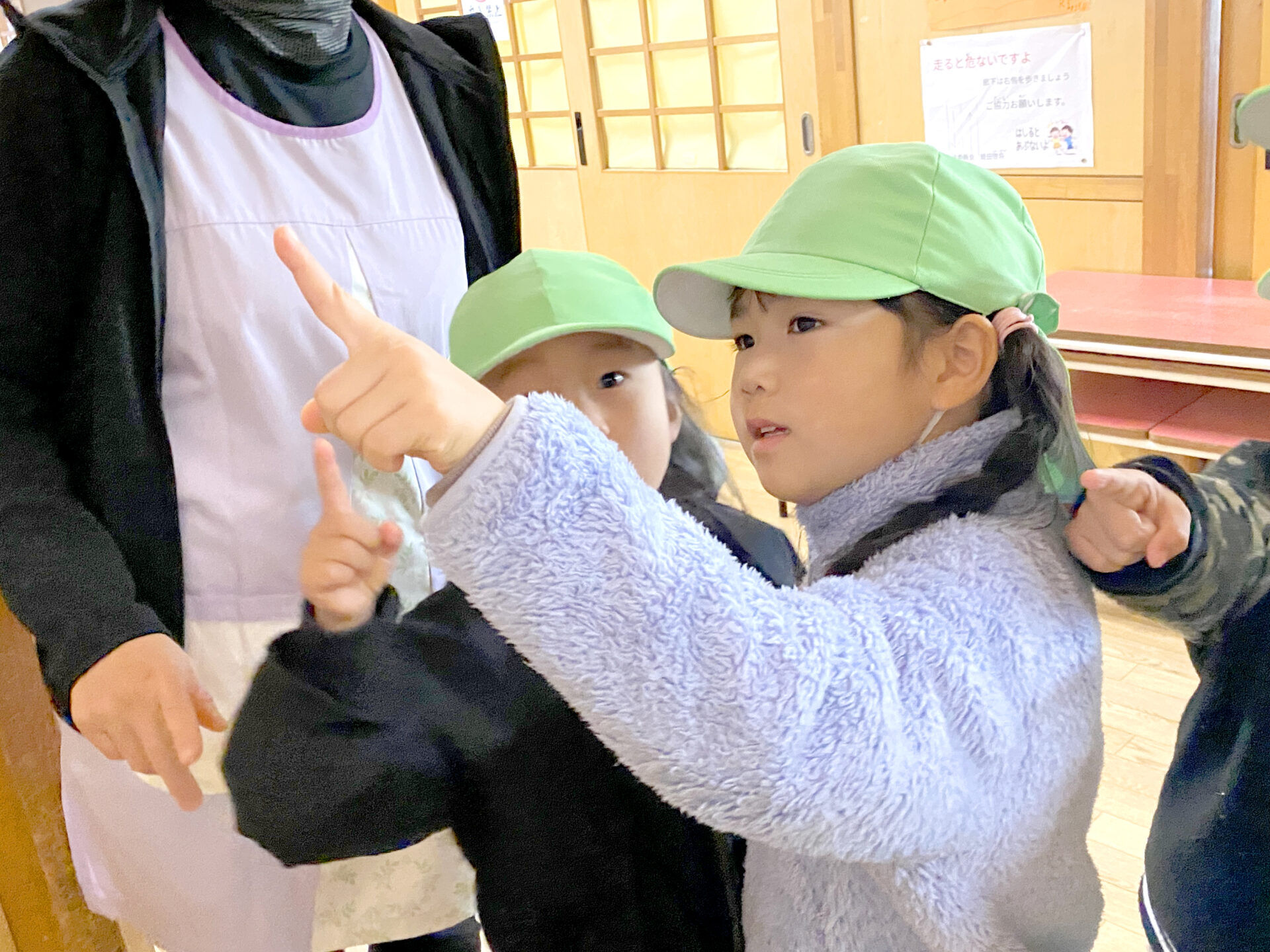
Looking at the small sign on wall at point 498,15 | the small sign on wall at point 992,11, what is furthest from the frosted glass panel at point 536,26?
the small sign on wall at point 992,11

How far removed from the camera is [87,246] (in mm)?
792

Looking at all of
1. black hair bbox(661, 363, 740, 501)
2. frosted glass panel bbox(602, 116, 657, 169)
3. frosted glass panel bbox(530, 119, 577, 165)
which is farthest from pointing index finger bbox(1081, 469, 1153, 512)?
frosted glass panel bbox(530, 119, 577, 165)

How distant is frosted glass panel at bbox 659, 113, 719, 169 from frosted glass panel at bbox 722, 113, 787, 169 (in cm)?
5

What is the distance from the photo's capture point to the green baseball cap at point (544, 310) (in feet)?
2.64

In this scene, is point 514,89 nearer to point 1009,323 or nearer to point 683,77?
point 683,77

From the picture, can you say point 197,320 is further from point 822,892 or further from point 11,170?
point 822,892

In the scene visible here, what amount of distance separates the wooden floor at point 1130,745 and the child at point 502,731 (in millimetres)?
824

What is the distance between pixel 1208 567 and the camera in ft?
2.36

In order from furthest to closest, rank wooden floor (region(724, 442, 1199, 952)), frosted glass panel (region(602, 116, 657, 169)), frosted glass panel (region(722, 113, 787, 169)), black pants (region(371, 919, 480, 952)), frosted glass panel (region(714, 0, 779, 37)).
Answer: frosted glass panel (region(602, 116, 657, 169)) → frosted glass panel (region(722, 113, 787, 169)) → frosted glass panel (region(714, 0, 779, 37)) → wooden floor (region(724, 442, 1199, 952)) → black pants (region(371, 919, 480, 952))

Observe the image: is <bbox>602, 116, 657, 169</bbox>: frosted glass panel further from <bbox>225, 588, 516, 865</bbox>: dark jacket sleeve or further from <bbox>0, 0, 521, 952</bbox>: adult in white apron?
<bbox>225, 588, 516, 865</bbox>: dark jacket sleeve

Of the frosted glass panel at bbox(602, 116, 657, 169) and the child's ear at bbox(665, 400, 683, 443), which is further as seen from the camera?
the frosted glass panel at bbox(602, 116, 657, 169)

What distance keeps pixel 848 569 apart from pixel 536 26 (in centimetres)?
367

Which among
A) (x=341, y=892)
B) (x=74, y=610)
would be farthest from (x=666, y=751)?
(x=341, y=892)

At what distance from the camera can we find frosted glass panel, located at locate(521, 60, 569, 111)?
12.9ft
